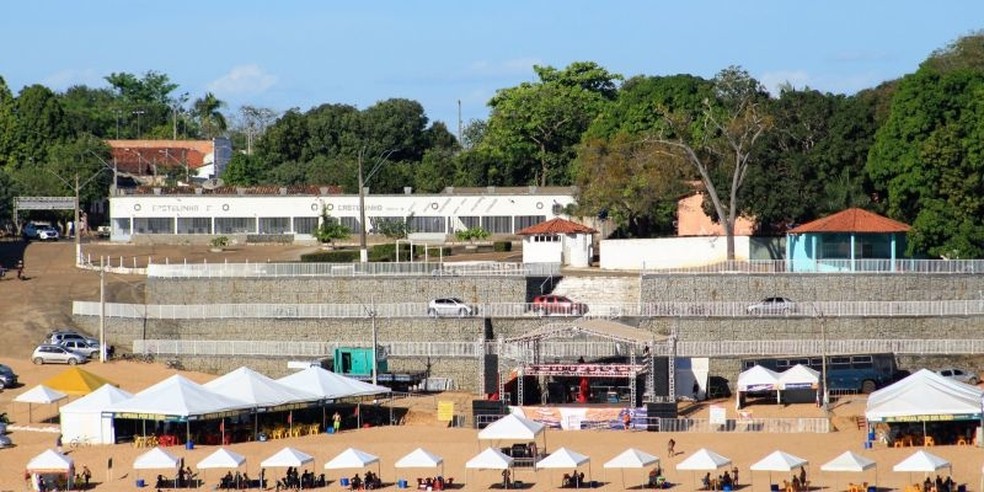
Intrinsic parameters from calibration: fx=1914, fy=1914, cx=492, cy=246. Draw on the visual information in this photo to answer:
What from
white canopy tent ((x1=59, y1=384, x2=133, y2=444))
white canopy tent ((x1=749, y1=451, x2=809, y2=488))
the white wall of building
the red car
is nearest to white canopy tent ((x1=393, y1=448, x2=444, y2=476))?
white canopy tent ((x1=749, y1=451, x2=809, y2=488))

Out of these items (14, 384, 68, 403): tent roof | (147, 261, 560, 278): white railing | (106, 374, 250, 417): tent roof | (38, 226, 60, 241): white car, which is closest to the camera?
(106, 374, 250, 417): tent roof

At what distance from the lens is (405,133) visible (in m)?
156

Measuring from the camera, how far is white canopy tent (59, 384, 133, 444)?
220 ft

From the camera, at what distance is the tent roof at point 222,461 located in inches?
2313

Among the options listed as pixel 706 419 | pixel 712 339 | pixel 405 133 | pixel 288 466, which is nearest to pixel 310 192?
pixel 405 133

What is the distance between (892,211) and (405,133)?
241 ft

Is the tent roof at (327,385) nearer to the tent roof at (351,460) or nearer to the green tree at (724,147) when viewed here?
the tent roof at (351,460)

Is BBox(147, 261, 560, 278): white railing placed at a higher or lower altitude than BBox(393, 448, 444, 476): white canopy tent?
higher

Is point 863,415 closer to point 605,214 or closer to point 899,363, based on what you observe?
point 899,363

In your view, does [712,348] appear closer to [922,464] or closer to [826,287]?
[826,287]

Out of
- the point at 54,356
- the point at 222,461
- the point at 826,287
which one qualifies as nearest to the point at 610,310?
the point at 826,287

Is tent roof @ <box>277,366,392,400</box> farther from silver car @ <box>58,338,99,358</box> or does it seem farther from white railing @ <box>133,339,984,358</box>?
silver car @ <box>58,338,99,358</box>

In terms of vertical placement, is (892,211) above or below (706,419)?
above

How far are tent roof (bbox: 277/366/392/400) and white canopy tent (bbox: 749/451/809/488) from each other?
19093 millimetres
